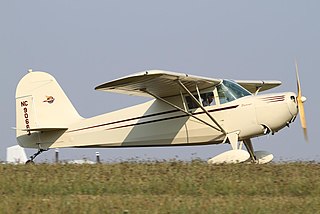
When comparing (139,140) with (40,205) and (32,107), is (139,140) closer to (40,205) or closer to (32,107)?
(32,107)

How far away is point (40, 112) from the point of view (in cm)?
2330

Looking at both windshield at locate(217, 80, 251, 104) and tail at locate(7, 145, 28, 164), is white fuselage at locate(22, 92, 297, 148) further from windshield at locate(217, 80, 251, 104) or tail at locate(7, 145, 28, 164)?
tail at locate(7, 145, 28, 164)

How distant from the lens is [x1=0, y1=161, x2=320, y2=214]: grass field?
29.7ft

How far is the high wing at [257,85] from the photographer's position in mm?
23306

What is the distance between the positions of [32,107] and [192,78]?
6321 millimetres

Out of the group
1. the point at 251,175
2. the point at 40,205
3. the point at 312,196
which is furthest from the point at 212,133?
the point at 40,205

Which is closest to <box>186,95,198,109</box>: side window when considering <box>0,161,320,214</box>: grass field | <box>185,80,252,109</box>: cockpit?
<box>185,80,252,109</box>: cockpit

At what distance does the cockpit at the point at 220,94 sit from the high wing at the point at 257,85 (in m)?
3.13

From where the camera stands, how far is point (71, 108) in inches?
935

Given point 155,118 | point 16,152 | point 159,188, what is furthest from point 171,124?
point 16,152

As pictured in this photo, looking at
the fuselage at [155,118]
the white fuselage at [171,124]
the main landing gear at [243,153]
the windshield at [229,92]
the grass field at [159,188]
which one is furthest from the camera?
the windshield at [229,92]

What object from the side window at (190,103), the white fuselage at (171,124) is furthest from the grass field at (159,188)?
the side window at (190,103)

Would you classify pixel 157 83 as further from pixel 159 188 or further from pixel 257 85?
pixel 159 188

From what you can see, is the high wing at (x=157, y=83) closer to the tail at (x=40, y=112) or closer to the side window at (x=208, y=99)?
the side window at (x=208, y=99)
